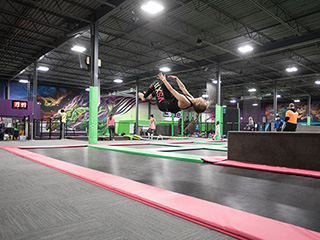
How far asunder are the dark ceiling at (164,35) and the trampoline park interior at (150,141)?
63 mm

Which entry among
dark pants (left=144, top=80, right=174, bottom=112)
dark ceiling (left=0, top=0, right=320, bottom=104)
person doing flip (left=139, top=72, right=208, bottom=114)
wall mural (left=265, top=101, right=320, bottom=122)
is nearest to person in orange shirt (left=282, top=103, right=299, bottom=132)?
dark ceiling (left=0, top=0, right=320, bottom=104)

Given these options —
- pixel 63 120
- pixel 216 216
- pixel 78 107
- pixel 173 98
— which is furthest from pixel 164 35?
pixel 78 107

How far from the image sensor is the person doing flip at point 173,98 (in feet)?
A: 9.66

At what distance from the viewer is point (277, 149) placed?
3570mm

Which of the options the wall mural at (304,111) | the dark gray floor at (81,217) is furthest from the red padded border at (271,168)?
the wall mural at (304,111)

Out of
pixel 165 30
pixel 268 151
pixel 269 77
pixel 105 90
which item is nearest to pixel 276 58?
pixel 269 77

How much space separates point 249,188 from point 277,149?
1510 millimetres

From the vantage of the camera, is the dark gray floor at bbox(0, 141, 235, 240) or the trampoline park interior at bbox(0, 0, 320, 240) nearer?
the dark gray floor at bbox(0, 141, 235, 240)

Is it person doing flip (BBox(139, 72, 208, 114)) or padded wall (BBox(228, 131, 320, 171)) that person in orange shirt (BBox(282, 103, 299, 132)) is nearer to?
padded wall (BBox(228, 131, 320, 171))

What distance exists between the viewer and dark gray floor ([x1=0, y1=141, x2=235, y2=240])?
1264 millimetres

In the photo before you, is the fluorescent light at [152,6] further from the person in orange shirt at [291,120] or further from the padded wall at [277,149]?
the padded wall at [277,149]

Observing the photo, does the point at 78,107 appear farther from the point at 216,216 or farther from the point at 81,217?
the point at 216,216

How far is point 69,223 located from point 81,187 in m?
0.90

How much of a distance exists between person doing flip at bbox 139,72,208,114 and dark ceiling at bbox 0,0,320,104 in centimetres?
504
